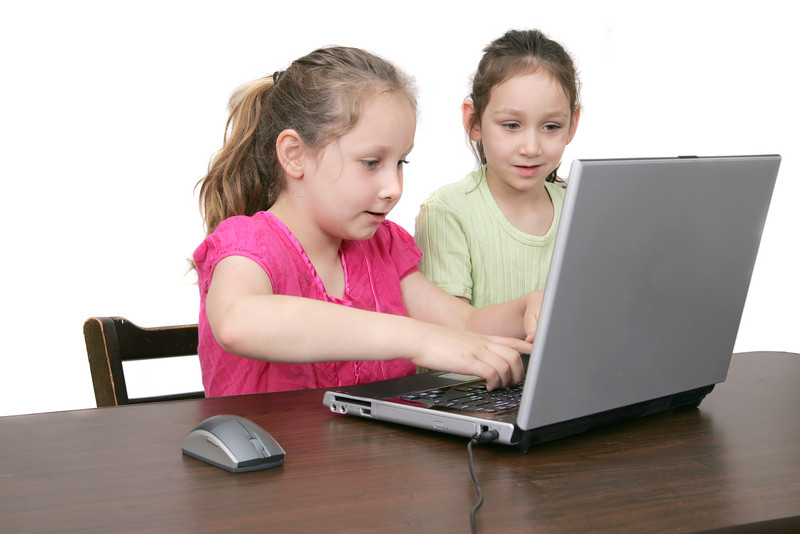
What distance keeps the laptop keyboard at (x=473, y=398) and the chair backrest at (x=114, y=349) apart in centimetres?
46

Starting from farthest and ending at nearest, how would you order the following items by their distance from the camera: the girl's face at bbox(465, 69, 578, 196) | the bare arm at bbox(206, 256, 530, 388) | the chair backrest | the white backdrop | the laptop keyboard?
the white backdrop
the girl's face at bbox(465, 69, 578, 196)
the chair backrest
the bare arm at bbox(206, 256, 530, 388)
the laptop keyboard

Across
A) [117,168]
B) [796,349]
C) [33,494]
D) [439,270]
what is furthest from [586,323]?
[796,349]

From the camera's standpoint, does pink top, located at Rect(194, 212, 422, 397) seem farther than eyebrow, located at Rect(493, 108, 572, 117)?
No

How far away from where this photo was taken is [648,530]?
1.94 feet

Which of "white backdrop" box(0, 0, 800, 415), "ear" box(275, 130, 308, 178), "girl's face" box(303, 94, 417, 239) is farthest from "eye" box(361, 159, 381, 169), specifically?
"white backdrop" box(0, 0, 800, 415)

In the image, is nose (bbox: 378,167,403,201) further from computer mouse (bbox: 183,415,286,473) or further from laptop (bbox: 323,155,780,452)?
computer mouse (bbox: 183,415,286,473)

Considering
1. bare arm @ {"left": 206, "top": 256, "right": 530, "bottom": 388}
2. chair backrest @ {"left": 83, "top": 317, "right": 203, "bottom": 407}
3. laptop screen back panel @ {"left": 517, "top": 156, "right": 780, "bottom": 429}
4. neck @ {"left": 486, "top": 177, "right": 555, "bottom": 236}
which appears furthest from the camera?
neck @ {"left": 486, "top": 177, "right": 555, "bottom": 236}

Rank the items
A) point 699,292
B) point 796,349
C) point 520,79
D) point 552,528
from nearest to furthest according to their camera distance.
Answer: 1. point 552,528
2. point 699,292
3. point 520,79
4. point 796,349

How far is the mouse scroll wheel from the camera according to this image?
28.2 inches

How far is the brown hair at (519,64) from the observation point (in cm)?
155

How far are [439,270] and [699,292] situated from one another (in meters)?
0.76

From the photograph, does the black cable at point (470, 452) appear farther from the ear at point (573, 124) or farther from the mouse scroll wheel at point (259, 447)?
the ear at point (573, 124)

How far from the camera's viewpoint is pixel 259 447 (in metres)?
0.72

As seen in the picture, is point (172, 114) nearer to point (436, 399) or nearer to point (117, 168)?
point (117, 168)
